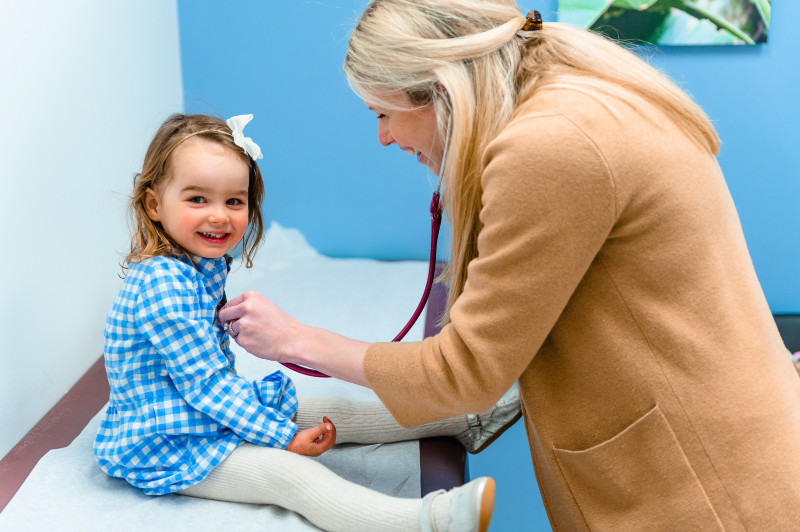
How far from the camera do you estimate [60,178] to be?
5.71 feet

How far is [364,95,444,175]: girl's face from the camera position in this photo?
1188 mm

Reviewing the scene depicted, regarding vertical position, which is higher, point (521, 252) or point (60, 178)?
point (521, 252)

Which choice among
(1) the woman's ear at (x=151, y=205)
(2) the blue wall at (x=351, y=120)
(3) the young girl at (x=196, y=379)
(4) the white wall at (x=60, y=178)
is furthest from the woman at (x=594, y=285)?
(2) the blue wall at (x=351, y=120)

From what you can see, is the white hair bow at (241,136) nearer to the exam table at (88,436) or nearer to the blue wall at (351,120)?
the exam table at (88,436)

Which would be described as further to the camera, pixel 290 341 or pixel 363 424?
pixel 363 424

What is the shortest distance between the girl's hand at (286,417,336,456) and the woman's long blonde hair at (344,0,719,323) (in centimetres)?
46

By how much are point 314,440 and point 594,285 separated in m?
0.62

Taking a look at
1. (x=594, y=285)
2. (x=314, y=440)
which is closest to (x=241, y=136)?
(x=314, y=440)

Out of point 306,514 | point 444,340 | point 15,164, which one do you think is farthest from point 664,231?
point 15,164

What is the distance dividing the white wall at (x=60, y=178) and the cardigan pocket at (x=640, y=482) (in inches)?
42.8

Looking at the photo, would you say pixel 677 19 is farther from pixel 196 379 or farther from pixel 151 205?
Result: pixel 196 379

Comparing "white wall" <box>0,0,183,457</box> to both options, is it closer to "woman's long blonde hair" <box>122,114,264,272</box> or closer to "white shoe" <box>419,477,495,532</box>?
"woman's long blonde hair" <box>122,114,264,272</box>

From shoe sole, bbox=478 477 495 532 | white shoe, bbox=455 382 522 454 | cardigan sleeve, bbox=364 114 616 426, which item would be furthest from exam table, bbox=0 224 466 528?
cardigan sleeve, bbox=364 114 616 426

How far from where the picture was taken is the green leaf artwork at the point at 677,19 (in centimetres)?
251
